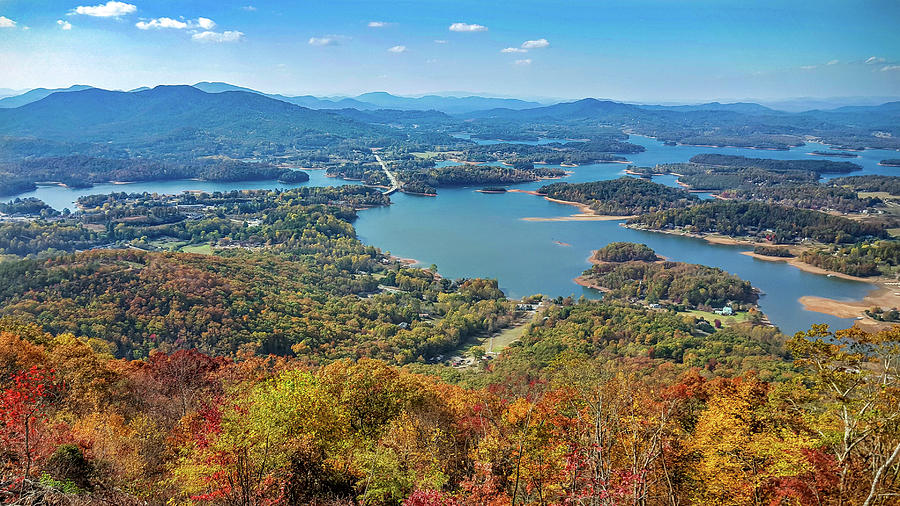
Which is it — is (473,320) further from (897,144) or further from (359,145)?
Answer: (897,144)

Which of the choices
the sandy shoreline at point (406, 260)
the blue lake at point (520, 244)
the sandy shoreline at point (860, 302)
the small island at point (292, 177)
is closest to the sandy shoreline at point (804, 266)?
the sandy shoreline at point (860, 302)

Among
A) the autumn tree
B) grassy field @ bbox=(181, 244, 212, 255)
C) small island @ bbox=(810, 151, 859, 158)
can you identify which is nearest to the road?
grassy field @ bbox=(181, 244, 212, 255)

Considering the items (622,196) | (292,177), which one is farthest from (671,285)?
(292,177)

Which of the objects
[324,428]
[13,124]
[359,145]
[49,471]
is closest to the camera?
[49,471]

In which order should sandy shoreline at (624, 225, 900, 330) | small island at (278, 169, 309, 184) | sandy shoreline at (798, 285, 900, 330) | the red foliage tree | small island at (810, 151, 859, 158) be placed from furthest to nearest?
small island at (810, 151, 859, 158) → small island at (278, 169, 309, 184) → sandy shoreline at (798, 285, 900, 330) → sandy shoreline at (624, 225, 900, 330) → the red foliage tree

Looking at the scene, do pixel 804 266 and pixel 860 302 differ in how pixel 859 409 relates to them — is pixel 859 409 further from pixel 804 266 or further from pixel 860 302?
pixel 804 266

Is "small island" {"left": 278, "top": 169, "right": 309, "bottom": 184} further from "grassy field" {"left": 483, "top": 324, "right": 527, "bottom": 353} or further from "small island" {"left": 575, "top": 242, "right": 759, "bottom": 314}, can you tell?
"grassy field" {"left": 483, "top": 324, "right": 527, "bottom": 353}

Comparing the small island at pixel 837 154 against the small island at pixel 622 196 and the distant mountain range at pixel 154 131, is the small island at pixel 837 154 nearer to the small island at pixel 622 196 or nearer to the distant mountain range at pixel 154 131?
the small island at pixel 622 196

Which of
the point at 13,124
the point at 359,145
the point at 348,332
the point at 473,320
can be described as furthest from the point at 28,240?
the point at 13,124
